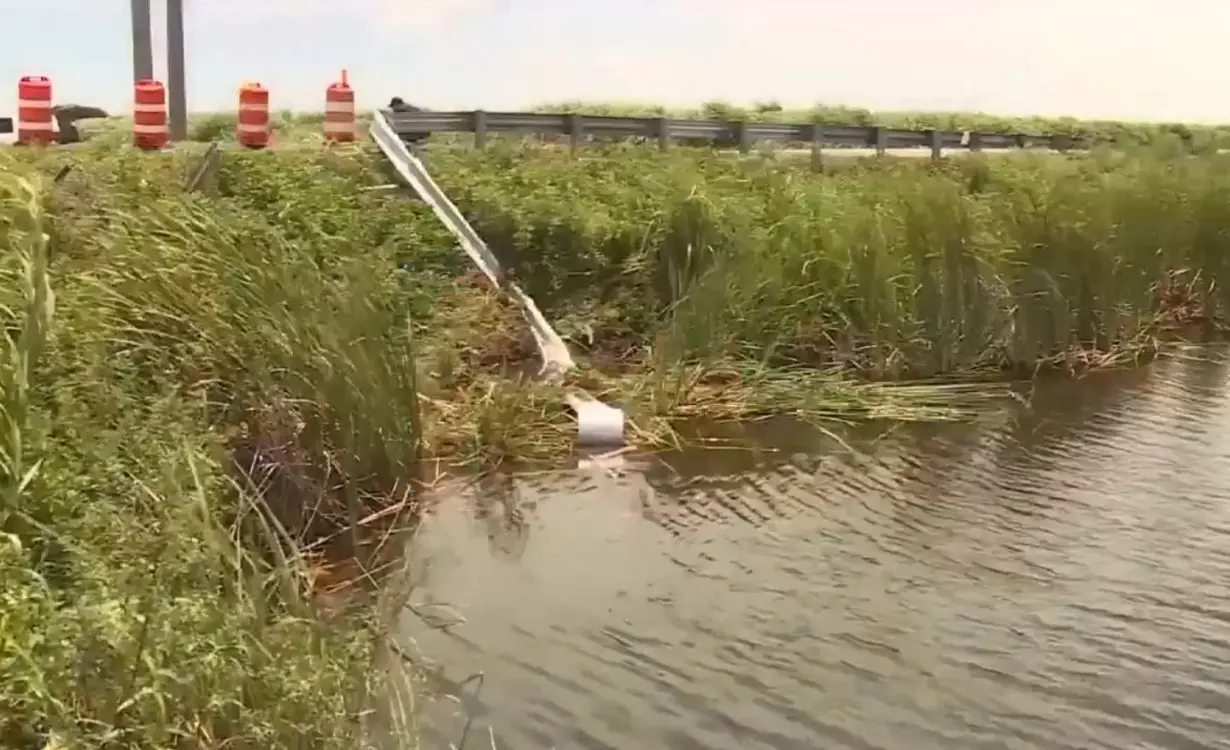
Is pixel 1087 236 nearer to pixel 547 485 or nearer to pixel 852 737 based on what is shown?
pixel 547 485

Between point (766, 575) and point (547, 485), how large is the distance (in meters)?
1.90

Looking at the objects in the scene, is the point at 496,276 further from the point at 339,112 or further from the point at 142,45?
the point at 142,45

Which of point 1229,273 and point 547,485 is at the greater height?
point 1229,273

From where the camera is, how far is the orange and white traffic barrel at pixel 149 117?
494 inches

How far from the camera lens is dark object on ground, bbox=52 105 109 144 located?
559 inches

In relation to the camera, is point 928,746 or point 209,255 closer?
point 928,746

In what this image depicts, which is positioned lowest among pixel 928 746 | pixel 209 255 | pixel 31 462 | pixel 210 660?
pixel 928 746

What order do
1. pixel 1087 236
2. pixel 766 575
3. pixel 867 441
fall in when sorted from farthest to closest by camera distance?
pixel 1087 236 → pixel 867 441 → pixel 766 575

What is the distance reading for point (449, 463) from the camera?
25.9 ft

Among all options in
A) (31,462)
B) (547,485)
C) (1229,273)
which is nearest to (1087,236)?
(1229,273)

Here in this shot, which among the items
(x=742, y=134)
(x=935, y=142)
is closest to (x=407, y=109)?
(x=742, y=134)

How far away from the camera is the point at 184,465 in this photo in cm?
504

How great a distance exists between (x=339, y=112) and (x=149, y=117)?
A: 5.86ft

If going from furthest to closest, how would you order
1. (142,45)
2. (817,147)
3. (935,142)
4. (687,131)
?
(935,142)
(687,131)
(817,147)
(142,45)
